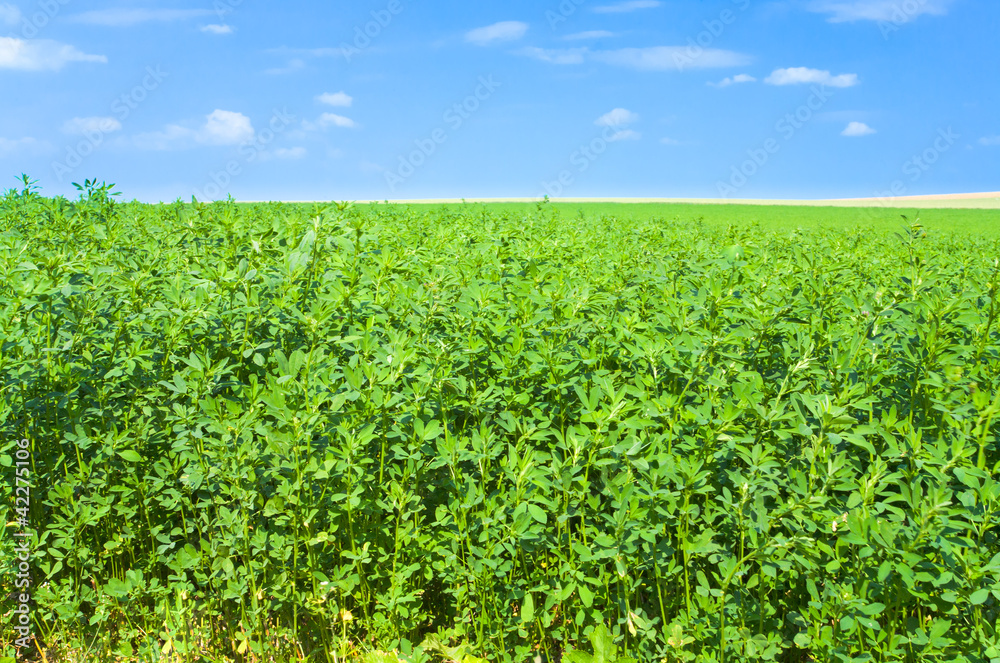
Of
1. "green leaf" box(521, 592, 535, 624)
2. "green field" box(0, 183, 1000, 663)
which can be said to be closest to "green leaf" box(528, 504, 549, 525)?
"green field" box(0, 183, 1000, 663)

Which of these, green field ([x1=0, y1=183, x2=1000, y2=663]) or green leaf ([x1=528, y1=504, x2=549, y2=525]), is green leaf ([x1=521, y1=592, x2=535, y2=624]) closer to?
green field ([x1=0, y1=183, x2=1000, y2=663])

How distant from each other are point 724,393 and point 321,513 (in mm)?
1809

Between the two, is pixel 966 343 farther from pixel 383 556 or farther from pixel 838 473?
pixel 383 556

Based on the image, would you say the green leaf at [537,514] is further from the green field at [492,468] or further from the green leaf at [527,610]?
the green leaf at [527,610]

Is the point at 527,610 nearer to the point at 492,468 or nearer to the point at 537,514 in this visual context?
the point at 537,514

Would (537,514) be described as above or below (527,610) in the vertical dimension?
above

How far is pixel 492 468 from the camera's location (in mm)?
2859

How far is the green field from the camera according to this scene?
2434mm

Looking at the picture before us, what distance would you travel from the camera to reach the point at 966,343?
3.29 m

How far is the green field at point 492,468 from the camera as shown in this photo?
2.43 m

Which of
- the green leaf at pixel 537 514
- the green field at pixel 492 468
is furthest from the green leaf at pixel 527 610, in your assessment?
the green leaf at pixel 537 514

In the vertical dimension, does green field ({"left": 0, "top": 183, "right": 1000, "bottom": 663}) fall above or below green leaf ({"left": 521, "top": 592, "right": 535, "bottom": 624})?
above

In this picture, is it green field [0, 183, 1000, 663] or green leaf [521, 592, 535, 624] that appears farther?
green leaf [521, 592, 535, 624]

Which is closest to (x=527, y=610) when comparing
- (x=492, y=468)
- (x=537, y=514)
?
(x=537, y=514)
